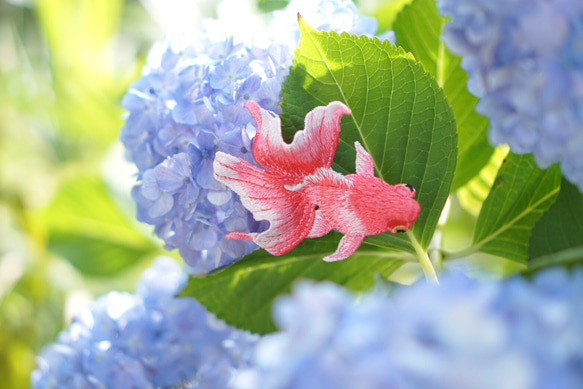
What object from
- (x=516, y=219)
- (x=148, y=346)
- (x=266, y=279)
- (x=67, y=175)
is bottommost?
(x=67, y=175)

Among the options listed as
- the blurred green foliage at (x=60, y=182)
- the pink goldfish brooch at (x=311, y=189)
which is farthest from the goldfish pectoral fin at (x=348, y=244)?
the blurred green foliage at (x=60, y=182)

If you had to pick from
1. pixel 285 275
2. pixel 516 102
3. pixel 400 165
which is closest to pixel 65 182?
pixel 285 275

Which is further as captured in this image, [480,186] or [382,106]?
[480,186]

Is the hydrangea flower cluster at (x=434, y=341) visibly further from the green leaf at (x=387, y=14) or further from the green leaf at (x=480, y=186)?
the green leaf at (x=387, y=14)

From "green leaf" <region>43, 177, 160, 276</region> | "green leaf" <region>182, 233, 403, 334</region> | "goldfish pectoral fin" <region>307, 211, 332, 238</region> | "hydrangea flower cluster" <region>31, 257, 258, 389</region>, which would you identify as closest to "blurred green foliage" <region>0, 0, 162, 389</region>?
"green leaf" <region>43, 177, 160, 276</region>

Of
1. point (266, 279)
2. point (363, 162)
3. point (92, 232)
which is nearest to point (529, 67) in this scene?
point (363, 162)

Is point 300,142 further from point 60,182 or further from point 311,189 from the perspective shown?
point 60,182

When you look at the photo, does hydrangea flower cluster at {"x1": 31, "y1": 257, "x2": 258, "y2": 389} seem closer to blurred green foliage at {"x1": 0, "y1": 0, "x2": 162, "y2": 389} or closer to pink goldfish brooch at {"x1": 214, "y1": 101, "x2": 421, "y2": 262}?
pink goldfish brooch at {"x1": 214, "y1": 101, "x2": 421, "y2": 262}
